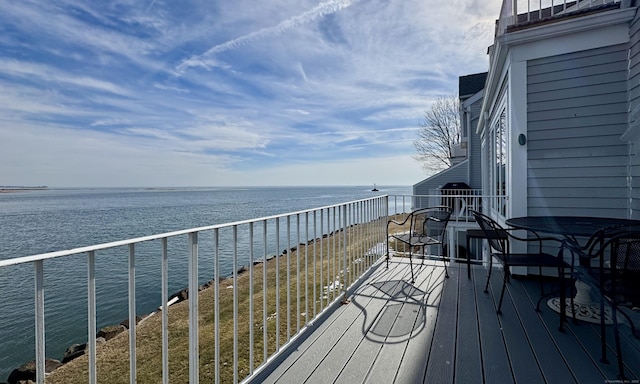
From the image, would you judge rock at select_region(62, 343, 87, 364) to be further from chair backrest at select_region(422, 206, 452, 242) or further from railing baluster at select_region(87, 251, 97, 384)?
chair backrest at select_region(422, 206, 452, 242)

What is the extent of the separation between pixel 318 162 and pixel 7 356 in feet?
101

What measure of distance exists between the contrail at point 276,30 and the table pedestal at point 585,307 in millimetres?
5908

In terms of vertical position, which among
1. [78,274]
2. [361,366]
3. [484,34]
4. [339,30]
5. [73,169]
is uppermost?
[339,30]

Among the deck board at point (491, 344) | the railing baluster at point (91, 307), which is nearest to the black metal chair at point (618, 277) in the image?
the deck board at point (491, 344)

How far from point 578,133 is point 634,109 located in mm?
455

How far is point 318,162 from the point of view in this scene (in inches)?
1361

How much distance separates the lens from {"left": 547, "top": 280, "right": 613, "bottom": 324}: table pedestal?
8.04ft

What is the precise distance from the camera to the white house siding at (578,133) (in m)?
3.11

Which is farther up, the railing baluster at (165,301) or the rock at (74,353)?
the railing baluster at (165,301)

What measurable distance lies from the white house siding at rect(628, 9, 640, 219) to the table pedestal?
914mm

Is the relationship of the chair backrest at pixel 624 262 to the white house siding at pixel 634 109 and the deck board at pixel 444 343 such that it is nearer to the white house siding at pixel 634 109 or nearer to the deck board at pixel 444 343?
the deck board at pixel 444 343

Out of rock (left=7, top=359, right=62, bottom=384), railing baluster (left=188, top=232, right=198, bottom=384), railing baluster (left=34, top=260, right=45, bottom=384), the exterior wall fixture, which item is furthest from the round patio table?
rock (left=7, top=359, right=62, bottom=384)

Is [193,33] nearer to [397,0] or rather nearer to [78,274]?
[397,0]

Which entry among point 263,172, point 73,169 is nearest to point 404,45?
point 73,169
